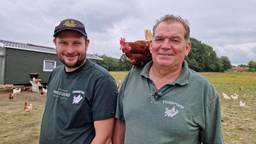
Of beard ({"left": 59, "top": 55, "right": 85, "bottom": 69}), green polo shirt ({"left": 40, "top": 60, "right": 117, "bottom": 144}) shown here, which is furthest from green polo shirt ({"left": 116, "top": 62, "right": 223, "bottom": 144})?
beard ({"left": 59, "top": 55, "right": 85, "bottom": 69})

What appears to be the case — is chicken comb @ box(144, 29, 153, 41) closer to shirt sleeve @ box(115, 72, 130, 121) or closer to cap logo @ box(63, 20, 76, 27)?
shirt sleeve @ box(115, 72, 130, 121)

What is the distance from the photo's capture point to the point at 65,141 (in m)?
2.46

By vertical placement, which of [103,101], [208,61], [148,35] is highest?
[208,61]

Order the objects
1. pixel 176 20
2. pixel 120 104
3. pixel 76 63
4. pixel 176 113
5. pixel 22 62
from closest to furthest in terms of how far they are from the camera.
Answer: pixel 176 113 < pixel 176 20 < pixel 120 104 < pixel 76 63 < pixel 22 62

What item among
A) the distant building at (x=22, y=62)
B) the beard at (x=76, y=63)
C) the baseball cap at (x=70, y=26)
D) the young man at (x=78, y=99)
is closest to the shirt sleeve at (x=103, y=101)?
the young man at (x=78, y=99)

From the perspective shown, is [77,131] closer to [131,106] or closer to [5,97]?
[131,106]

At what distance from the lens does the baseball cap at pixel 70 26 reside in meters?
2.55

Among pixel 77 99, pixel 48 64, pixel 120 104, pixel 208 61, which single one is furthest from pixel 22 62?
pixel 208 61

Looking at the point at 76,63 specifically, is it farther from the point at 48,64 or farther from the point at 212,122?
the point at 48,64

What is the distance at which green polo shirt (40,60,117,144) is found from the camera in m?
2.44

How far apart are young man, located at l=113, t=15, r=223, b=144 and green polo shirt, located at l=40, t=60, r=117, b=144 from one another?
0.18 metres

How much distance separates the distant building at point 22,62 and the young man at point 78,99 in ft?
52.8

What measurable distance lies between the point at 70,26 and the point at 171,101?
100 centimetres

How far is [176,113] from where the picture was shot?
2.12m
